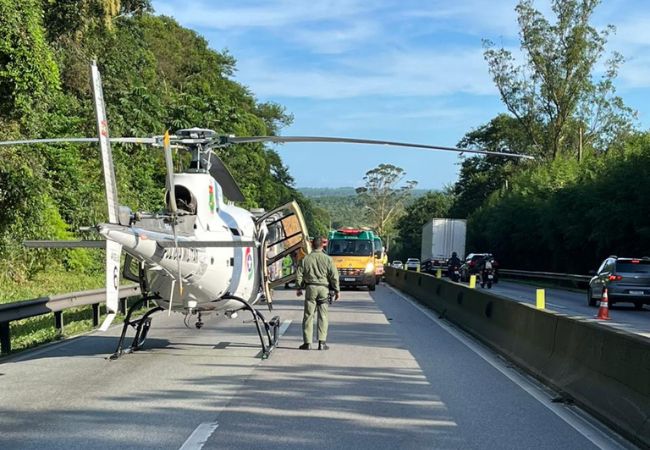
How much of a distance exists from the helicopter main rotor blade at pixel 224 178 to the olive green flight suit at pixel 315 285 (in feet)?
5.10

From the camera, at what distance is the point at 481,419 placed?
26.1 feet

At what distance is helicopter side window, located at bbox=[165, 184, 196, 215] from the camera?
37.2 feet

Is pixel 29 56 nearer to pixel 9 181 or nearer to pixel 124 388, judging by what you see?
pixel 9 181

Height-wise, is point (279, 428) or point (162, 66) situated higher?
point (162, 66)

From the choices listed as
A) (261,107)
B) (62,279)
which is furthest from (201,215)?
(261,107)

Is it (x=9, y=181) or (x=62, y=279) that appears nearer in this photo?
(x=9, y=181)

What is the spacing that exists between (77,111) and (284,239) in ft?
73.2

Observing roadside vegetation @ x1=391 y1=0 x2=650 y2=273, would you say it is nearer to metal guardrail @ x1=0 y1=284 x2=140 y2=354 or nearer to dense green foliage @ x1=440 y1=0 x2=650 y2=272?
dense green foliage @ x1=440 y1=0 x2=650 y2=272

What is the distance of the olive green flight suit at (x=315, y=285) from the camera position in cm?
1317

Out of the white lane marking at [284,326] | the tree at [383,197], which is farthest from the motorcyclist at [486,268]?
the tree at [383,197]

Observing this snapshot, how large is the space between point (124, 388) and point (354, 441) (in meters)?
3.55

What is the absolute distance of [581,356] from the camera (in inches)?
358

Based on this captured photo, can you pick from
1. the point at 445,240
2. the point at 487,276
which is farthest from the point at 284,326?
the point at 445,240

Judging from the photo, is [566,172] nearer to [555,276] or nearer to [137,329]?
[555,276]
